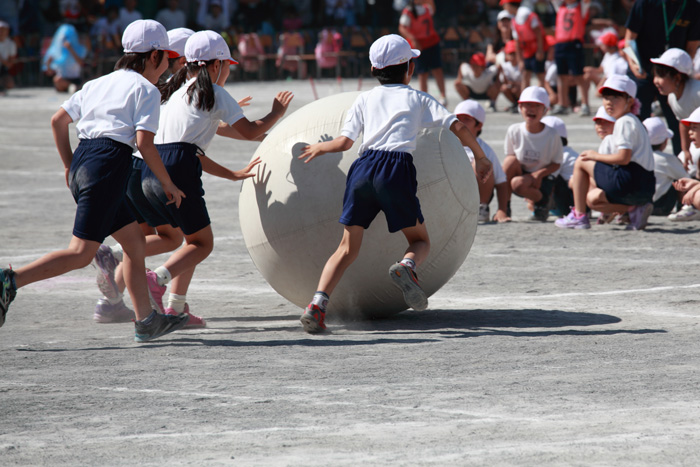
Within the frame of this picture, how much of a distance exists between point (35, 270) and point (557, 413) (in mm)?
3227

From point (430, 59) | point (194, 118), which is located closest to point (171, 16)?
point (430, 59)

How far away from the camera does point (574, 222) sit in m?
11.3

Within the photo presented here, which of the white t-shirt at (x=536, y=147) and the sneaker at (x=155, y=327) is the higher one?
the white t-shirt at (x=536, y=147)

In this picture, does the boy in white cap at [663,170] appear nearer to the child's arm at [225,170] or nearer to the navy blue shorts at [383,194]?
the navy blue shorts at [383,194]

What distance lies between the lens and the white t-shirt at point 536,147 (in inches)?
465

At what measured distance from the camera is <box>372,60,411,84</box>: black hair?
7.25 metres

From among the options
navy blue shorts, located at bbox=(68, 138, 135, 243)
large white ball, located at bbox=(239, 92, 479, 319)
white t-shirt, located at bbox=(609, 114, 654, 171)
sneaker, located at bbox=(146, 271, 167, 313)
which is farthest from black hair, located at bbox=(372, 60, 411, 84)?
white t-shirt, located at bbox=(609, 114, 654, 171)

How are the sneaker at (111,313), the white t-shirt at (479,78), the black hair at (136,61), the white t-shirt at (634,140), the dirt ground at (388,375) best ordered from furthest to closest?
the white t-shirt at (479,78)
the white t-shirt at (634,140)
the sneaker at (111,313)
the black hair at (136,61)
the dirt ground at (388,375)

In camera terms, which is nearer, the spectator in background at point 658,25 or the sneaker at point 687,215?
the sneaker at point 687,215

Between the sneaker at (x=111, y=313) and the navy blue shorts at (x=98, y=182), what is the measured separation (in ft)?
3.42

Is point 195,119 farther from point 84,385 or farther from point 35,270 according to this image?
point 84,385

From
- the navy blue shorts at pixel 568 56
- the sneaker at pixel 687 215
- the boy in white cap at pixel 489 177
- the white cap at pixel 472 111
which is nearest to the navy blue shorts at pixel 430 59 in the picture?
the navy blue shorts at pixel 568 56

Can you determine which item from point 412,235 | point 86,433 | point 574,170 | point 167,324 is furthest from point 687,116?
point 86,433

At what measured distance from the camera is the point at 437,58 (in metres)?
22.6
